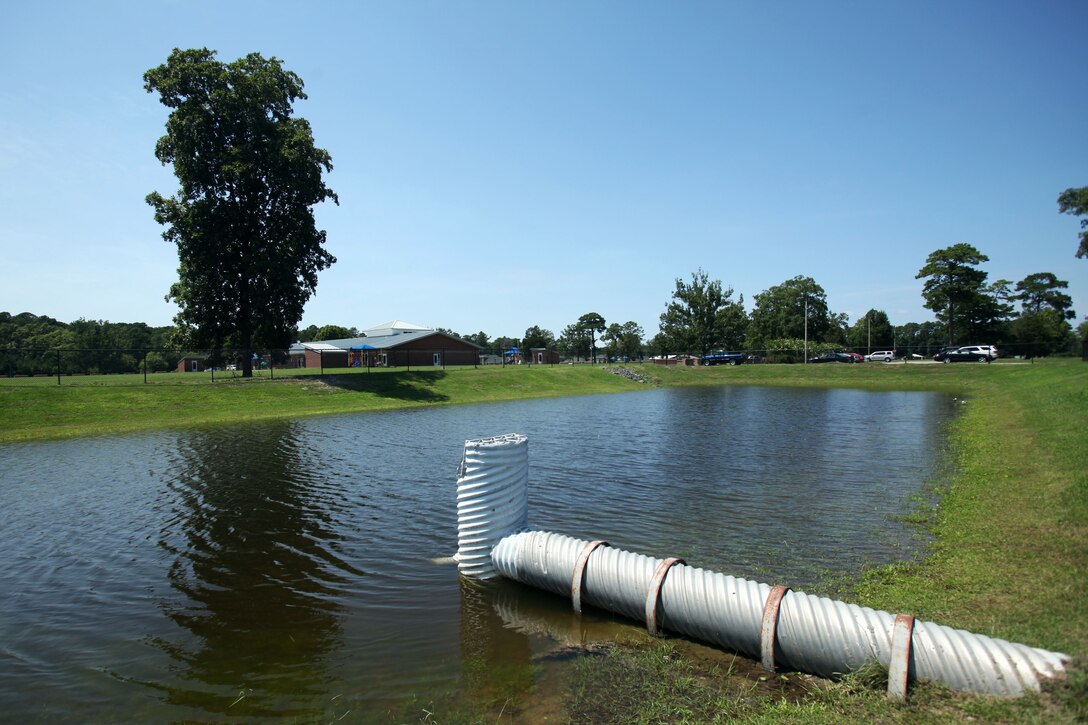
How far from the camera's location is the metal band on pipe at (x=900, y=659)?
14.9ft

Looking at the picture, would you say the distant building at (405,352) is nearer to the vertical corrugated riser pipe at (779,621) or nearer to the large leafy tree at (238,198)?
the large leafy tree at (238,198)

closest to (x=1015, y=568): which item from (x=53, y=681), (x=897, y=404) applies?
(x=53, y=681)

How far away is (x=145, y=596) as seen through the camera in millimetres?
7750

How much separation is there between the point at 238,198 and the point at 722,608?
1708 inches

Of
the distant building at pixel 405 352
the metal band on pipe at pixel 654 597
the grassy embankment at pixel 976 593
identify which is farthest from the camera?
the distant building at pixel 405 352

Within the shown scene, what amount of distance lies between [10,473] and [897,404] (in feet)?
131

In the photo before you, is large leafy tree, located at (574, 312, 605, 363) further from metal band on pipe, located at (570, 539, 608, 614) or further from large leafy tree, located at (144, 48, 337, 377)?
metal band on pipe, located at (570, 539, 608, 614)

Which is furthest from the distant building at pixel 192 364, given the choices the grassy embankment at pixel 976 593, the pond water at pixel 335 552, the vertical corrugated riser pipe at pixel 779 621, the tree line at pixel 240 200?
the vertical corrugated riser pipe at pixel 779 621

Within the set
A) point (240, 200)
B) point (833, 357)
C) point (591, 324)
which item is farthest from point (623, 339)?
point (240, 200)

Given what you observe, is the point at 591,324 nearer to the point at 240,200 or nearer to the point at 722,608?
the point at 240,200

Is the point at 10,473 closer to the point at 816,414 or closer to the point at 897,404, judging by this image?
the point at 816,414

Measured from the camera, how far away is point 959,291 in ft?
271

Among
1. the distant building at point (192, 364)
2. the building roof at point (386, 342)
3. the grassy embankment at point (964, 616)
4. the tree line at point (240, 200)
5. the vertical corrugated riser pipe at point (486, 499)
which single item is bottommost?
the grassy embankment at point (964, 616)

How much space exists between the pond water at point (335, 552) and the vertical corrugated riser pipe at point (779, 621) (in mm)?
443
